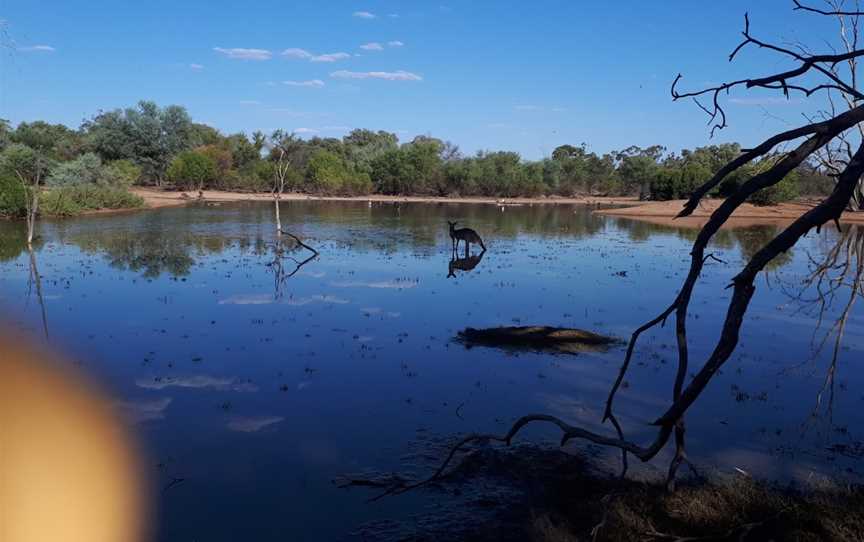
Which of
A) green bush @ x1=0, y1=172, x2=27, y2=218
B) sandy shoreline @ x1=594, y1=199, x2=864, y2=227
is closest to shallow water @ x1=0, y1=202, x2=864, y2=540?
green bush @ x1=0, y1=172, x2=27, y2=218

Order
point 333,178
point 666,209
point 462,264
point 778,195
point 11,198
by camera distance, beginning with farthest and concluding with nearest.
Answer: point 333,178 < point 666,209 < point 778,195 < point 11,198 < point 462,264

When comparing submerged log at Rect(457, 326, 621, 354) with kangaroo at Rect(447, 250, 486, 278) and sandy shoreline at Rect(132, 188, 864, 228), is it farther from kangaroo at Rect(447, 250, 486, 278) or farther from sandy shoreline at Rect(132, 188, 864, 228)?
sandy shoreline at Rect(132, 188, 864, 228)

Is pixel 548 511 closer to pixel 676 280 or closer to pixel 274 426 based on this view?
pixel 274 426

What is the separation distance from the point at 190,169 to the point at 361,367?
7457 centimetres

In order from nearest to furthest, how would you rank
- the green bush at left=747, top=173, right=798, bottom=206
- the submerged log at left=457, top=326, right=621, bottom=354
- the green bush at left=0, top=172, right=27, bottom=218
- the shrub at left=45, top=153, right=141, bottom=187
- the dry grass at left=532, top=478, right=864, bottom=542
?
the dry grass at left=532, top=478, right=864, bottom=542 < the submerged log at left=457, top=326, right=621, bottom=354 < the green bush at left=0, top=172, right=27, bottom=218 < the shrub at left=45, top=153, right=141, bottom=187 < the green bush at left=747, top=173, right=798, bottom=206

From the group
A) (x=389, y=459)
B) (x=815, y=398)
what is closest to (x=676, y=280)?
(x=815, y=398)

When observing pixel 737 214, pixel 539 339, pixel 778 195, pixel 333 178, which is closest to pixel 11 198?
pixel 539 339

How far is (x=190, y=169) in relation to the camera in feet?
258

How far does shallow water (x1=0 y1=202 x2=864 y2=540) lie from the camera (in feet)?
24.7

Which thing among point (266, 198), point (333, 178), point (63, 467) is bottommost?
point (63, 467)

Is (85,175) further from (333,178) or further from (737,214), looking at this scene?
(737,214)

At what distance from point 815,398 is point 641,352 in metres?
3.43

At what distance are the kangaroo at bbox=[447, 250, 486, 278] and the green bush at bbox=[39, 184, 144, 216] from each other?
32.8 metres

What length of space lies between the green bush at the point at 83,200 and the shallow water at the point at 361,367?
2087cm
